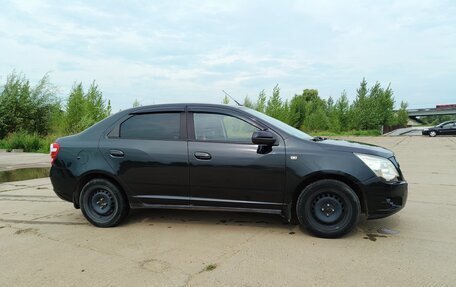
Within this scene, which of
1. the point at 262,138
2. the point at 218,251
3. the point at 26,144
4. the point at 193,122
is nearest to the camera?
the point at 218,251

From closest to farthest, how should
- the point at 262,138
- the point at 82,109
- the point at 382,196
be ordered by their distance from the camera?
the point at 382,196 < the point at 262,138 < the point at 82,109

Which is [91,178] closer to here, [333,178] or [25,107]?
[333,178]

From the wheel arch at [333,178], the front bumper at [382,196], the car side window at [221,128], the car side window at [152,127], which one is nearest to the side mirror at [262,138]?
the car side window at [221,128]

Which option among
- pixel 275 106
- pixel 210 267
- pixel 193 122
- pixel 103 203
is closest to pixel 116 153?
pixel 103 203

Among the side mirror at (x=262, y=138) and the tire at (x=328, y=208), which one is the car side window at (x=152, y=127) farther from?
the tire at (x=328, y=208)

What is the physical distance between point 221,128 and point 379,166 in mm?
2032

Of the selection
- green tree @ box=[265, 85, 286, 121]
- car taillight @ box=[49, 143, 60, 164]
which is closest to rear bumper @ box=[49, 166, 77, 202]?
car taillight @ box=[49, 143, 60, 164]

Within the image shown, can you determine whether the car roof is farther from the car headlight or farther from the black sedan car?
the car headlight

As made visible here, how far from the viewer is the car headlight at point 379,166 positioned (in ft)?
14.4

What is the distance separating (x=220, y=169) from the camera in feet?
15.3

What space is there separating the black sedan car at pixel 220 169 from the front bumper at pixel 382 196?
12mm

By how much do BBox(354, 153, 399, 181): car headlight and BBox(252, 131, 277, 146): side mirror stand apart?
1.05 m

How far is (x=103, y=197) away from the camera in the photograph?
5.12 meters

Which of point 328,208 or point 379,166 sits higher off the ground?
point 379,166
